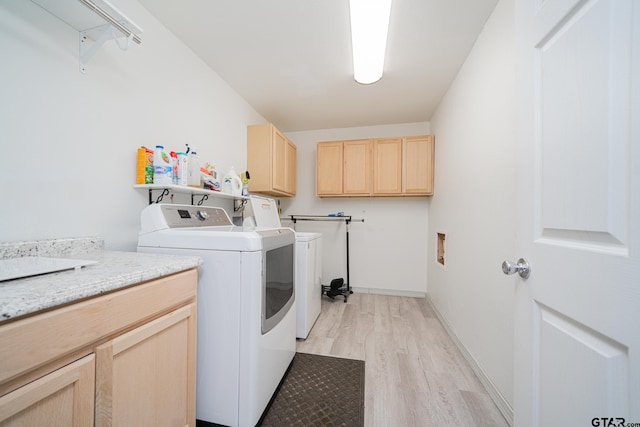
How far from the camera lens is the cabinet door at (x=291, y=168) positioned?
10.6 feet

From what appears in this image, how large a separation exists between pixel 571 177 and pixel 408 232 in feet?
9.33

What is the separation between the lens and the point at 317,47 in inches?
73.1

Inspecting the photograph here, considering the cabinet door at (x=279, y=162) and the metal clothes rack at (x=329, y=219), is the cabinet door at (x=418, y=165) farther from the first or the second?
the cabinet door at (x=279, y=162)

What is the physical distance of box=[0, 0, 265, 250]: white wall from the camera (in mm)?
949

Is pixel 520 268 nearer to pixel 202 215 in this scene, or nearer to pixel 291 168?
pixel 202 215

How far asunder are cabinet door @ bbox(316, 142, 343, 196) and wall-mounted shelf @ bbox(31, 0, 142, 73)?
236 centimetres

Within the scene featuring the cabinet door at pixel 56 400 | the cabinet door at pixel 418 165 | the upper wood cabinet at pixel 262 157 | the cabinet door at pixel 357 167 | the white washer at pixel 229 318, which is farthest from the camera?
the cabinet door at pixel 357 167

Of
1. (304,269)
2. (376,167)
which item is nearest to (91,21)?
(304,269)

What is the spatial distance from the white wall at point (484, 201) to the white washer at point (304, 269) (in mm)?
1303

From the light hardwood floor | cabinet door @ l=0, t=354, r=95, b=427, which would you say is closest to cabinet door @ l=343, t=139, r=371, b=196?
the light hardwood floor

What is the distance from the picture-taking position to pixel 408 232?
3.36 meters

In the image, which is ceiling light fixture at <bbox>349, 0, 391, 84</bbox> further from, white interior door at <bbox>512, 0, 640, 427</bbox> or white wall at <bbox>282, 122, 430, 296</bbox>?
white wall at <bbox>282, 122, 430, 296</bbox>

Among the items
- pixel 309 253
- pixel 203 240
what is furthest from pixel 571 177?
pixel 309 253

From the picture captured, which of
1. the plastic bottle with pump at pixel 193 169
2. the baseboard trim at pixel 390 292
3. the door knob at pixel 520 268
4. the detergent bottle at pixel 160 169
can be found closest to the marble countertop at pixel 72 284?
the detergent bottle at pixel 160 169
